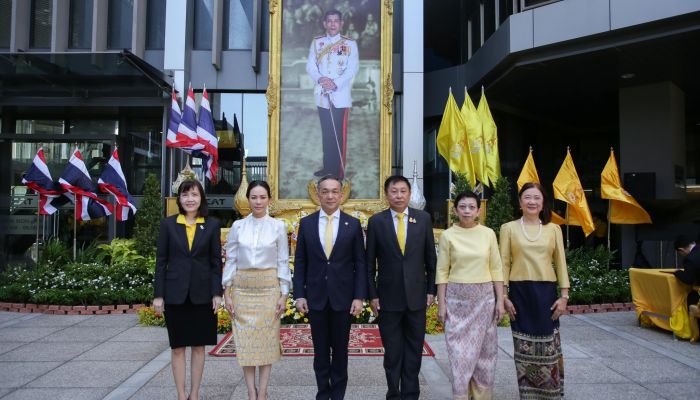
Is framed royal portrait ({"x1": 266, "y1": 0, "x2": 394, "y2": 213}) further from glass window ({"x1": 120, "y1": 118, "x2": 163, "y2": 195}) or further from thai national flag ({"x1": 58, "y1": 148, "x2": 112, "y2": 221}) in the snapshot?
glass window ({"x1": 120, "y1": 118, "x2": 163, "y2": 195})

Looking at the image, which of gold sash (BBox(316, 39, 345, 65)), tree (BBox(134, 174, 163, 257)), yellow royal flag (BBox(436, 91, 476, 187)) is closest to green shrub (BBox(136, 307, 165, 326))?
tree (BBox(134, 174, 163, 257))

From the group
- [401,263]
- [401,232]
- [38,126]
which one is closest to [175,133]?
[38,126]

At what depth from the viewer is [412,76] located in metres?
15.0

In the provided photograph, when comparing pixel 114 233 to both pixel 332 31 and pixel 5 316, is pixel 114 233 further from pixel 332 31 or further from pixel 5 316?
pixel 332 31

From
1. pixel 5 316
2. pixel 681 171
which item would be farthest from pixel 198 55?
pixel 681 171

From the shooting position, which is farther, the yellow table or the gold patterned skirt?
the yellow table

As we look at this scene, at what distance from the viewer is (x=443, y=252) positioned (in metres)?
4.26

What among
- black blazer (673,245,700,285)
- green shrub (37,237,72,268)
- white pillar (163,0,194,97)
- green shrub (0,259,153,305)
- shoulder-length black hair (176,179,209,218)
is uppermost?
white pillar (163,0,194,97)

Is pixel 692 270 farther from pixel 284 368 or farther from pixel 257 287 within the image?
pixel 257 287

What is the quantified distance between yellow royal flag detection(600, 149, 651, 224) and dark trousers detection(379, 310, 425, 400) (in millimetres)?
9360

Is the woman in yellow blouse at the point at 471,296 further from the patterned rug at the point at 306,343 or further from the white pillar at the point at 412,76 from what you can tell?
the white pillar at the point at 412,76

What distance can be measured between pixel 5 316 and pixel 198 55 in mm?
9170

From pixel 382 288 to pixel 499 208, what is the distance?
316 inches

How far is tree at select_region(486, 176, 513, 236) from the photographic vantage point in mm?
11516
